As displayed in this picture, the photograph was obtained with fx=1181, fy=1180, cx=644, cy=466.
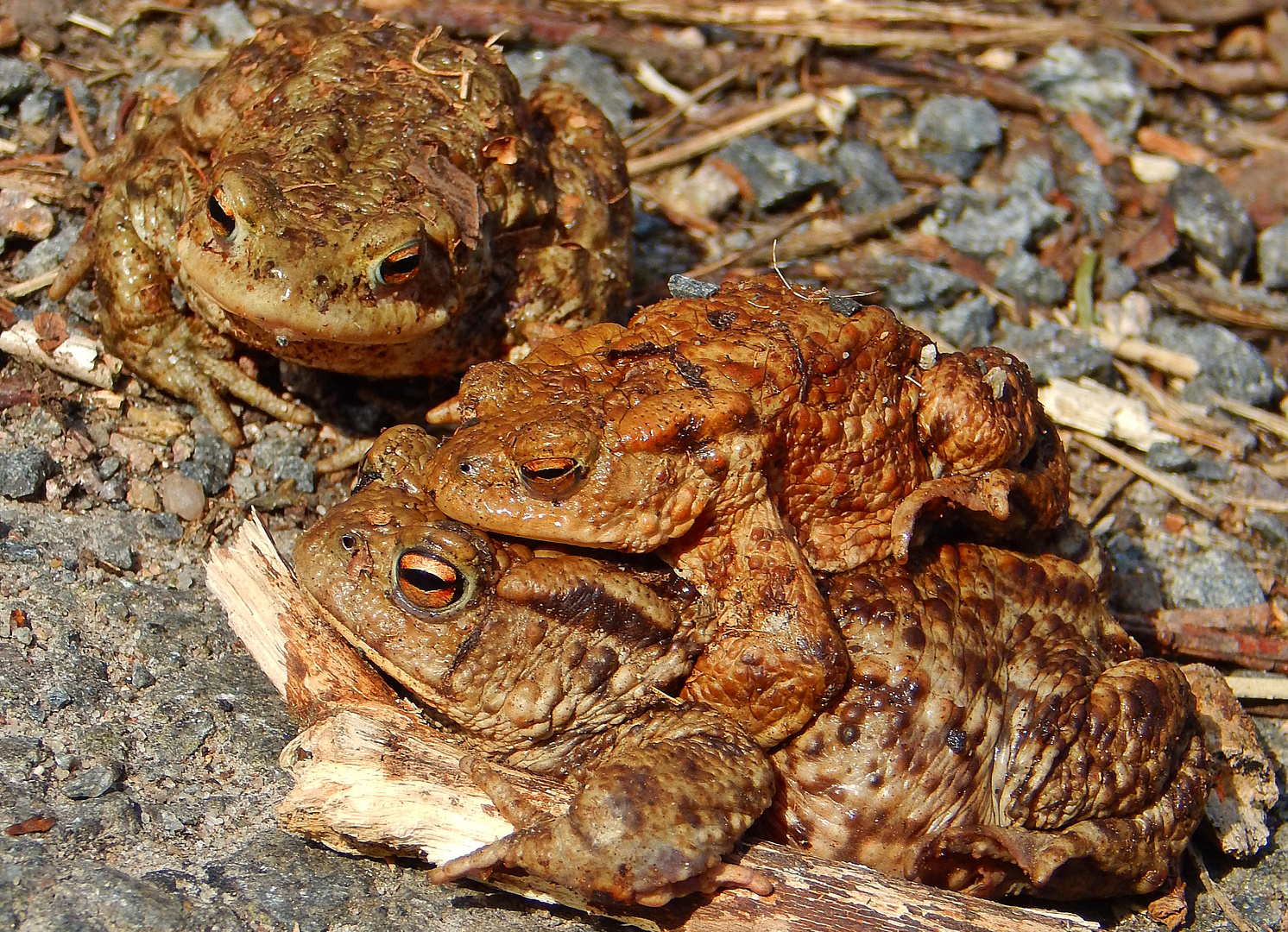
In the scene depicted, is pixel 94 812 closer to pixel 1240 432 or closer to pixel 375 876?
pixel 375 876

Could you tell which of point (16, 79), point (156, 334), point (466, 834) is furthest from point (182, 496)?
point (16, 79)

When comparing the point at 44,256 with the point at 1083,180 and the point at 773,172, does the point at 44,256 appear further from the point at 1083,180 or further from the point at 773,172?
the point at 1083,180

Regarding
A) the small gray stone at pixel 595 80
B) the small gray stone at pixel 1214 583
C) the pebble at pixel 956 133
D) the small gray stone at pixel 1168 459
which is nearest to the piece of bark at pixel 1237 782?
the small gray stone at pixel 1214 583

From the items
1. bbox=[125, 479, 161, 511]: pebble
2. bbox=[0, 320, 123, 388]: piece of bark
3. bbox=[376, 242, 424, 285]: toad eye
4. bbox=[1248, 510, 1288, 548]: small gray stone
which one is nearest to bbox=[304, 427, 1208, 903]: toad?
bbox=[376, 242, 424, 285]: toad eye

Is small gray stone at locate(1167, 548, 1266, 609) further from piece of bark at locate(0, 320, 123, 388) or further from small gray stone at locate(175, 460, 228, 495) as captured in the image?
piece of bark at locate(0, 320, 123, 388)

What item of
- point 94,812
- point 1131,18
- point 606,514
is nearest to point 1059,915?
point 606,514
